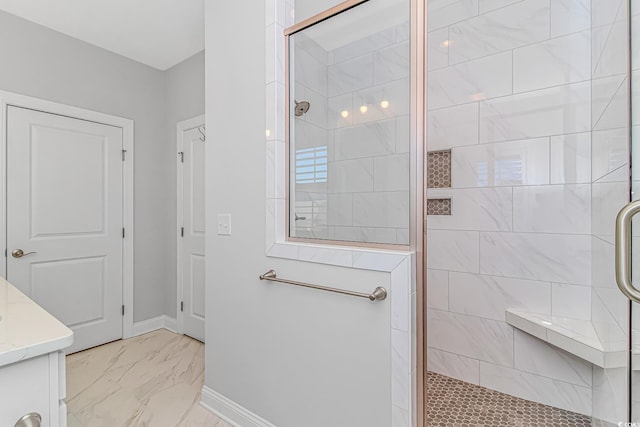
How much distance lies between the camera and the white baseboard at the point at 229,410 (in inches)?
65.3

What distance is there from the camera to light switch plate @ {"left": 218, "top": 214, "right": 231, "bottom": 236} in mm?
1807

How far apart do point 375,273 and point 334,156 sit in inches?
26.4

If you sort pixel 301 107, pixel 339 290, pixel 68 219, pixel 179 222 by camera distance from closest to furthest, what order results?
pixel 339 290 < pixel 301 107 < pixel 68 219 < pixel 179 222

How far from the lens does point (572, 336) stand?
1578mm

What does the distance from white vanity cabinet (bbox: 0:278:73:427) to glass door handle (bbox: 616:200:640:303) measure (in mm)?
1422

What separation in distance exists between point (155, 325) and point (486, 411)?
9.64 ft

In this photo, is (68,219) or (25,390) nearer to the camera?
(25,390)

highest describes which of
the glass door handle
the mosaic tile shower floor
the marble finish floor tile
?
the glass door handle

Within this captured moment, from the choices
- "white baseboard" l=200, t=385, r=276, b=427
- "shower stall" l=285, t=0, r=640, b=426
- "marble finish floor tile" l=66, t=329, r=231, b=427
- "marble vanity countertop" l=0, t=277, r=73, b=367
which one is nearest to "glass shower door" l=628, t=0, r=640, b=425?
"shower stall" l=285, t=0, r=640, b=426

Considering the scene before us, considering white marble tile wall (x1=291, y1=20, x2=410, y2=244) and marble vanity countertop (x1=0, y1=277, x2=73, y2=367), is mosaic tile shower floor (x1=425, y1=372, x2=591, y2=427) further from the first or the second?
marble vanity countertop (x1=0, y1=277, x2=73, y2=367)

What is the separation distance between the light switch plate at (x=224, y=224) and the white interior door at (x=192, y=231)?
45.3 inches

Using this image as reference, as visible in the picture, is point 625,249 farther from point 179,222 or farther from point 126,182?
point 126,182

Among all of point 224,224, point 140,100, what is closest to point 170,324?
point 224,224

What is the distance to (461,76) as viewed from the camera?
2086 mm
